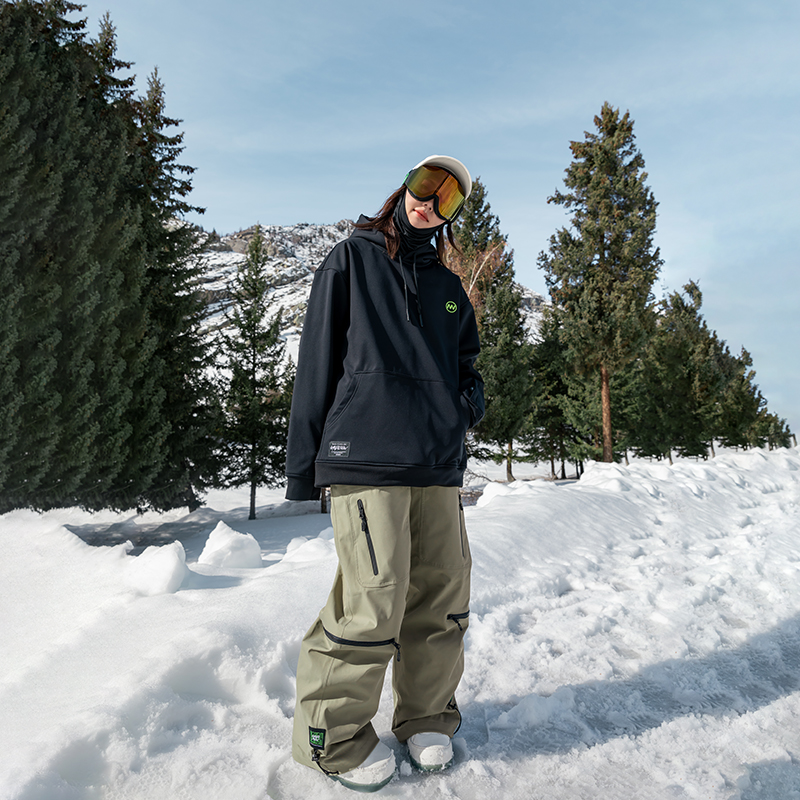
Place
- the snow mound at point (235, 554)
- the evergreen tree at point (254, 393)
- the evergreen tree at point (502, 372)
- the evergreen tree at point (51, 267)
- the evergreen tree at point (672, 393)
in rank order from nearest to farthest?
the snow mound at point (235, 554), the evergreen tree at point (51, 267), the evergreen tree at point (254, 393), the evergreen tree at point (502, 372), the evergreen tree at point (672, 393)

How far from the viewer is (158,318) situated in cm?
1214

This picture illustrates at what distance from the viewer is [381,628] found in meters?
1.81

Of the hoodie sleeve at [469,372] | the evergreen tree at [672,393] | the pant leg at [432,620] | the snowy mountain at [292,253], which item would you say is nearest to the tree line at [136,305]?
the hoodie sleeve at [469,372]

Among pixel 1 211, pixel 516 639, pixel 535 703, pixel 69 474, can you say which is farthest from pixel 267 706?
pixel 1 211

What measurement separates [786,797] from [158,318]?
12.7 m

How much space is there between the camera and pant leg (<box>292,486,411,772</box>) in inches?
70.6

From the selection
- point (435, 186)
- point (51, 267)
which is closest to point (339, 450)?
point (435, 186)

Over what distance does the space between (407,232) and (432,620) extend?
58.7 inches

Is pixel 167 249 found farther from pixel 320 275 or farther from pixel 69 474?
pixel 320 275

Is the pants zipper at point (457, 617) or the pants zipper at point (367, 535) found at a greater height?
the pants zipper at point (367, 535)

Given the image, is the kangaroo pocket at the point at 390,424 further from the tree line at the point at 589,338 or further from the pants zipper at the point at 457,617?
the tree line at the point at 589,338

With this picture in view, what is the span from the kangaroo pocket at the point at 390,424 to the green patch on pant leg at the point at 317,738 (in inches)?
34.8

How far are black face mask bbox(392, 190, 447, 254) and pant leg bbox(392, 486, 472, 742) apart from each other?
0.96 meters

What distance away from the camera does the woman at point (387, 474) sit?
1817 mm
